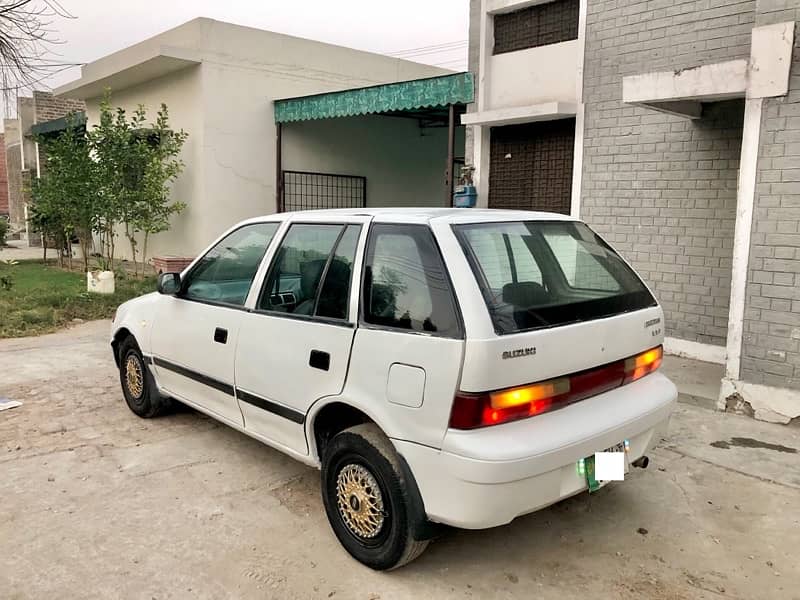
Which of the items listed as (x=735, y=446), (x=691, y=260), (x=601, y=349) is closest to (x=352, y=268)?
(x=601, y=349)

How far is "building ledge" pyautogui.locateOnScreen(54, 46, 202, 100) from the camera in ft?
37.9

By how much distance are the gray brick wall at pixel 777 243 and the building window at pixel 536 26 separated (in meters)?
2.91

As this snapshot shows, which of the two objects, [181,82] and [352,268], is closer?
[352,268]

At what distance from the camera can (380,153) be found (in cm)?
1482

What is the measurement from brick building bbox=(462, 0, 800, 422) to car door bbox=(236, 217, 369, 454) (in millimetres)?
3407

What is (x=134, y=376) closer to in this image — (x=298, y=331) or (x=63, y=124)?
(x=298, y=331)

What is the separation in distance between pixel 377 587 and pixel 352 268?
1450mm

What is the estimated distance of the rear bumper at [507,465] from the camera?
8.18ft

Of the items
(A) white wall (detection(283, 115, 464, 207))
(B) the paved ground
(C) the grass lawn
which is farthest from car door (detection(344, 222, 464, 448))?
(A) white wall (detection(283, 115, 464, 207))

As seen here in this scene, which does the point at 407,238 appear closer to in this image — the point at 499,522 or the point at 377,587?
the point at 499,522

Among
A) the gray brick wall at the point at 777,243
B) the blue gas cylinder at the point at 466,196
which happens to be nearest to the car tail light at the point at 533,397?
the gray brick wall at the point at 777,243

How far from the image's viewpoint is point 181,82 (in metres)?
12.5

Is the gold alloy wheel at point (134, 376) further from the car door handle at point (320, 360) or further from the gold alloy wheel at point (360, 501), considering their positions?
the gold alloy wheel at point (360, 501)

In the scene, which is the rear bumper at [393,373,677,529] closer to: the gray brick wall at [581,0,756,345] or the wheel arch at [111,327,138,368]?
the wheel arch at [111,327,138,368]
